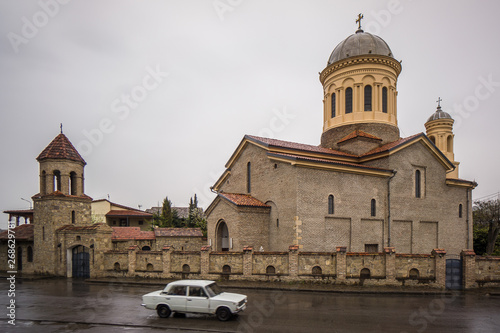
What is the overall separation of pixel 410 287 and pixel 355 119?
591 inches

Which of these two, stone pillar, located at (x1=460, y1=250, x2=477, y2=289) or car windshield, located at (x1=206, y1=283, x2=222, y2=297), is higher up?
car windshield, located at (x1=206, y1=283, x2=222, y2=297)

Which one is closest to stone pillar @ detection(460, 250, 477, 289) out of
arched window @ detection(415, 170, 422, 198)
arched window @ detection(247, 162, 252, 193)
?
arched window @ detection(415, 170, 422, 198)

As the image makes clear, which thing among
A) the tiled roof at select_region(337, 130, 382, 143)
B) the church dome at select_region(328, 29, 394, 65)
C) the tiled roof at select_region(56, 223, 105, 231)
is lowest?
the tiled roof at select_region(56, 223, 105, 231)

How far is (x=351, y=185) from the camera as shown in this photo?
21297mm

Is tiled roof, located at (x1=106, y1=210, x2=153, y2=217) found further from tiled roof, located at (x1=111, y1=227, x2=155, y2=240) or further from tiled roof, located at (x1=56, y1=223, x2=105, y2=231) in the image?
tiled roof, located at (x1=56, y1=223, x2=105, y2=231)

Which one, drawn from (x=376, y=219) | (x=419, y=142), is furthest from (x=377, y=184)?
(x=419, y=142)

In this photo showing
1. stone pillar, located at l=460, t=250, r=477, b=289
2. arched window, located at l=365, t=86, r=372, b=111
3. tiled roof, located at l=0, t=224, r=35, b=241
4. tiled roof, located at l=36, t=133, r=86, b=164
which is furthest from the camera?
arched window, located at l=365, t=86, r=372, b=111

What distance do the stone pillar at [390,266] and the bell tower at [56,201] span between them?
68.3 ft

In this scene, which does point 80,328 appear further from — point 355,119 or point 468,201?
point 468,201

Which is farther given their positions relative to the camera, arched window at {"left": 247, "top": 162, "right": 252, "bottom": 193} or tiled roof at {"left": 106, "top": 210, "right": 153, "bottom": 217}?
tiled roof at {"left": 106, "top": 210, "right": 153, "bottom": 217}

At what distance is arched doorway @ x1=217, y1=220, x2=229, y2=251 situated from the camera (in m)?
22.8

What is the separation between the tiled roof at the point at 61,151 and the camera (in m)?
24.3

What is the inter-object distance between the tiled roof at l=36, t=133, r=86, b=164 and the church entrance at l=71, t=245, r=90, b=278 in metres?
6.60

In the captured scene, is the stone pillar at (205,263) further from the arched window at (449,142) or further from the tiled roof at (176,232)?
the arched window at (449,142)
